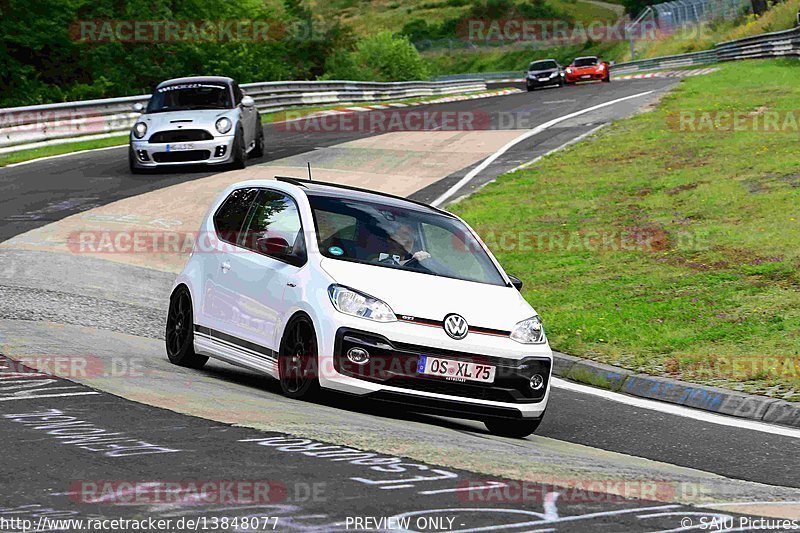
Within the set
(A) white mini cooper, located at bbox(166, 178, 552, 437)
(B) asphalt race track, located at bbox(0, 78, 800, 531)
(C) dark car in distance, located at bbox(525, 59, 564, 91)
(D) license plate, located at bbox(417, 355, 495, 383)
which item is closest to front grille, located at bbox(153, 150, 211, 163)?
(B) asphalt race track, located at bbox(0, 78, 800, 531)

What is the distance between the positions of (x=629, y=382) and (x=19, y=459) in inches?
235

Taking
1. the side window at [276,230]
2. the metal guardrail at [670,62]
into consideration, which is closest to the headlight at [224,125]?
the side window at [276,230]

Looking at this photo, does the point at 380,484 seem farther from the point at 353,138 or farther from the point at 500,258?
the point at 353,138

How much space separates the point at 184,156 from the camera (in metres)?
23.3

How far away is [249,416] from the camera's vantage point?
7.67m

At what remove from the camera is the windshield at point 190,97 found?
2367 centimetres

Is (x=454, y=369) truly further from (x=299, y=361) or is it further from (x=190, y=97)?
(x=190, y=97)

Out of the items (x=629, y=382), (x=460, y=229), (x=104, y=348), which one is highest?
(x=460, y=229)

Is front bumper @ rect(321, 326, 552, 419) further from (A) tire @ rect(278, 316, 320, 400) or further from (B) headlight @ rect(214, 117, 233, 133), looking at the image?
(B) headlight @ rect(214, 117, 233, 133)

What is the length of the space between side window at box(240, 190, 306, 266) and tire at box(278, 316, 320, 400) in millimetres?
569

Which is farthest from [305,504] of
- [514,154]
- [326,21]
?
[326,21]

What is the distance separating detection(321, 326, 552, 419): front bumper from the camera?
8.35 m

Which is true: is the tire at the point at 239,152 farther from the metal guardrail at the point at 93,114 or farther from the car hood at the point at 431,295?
the car hood at the point at 431,295

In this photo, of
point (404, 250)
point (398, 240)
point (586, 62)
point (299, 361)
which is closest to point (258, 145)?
point (398, 240)
